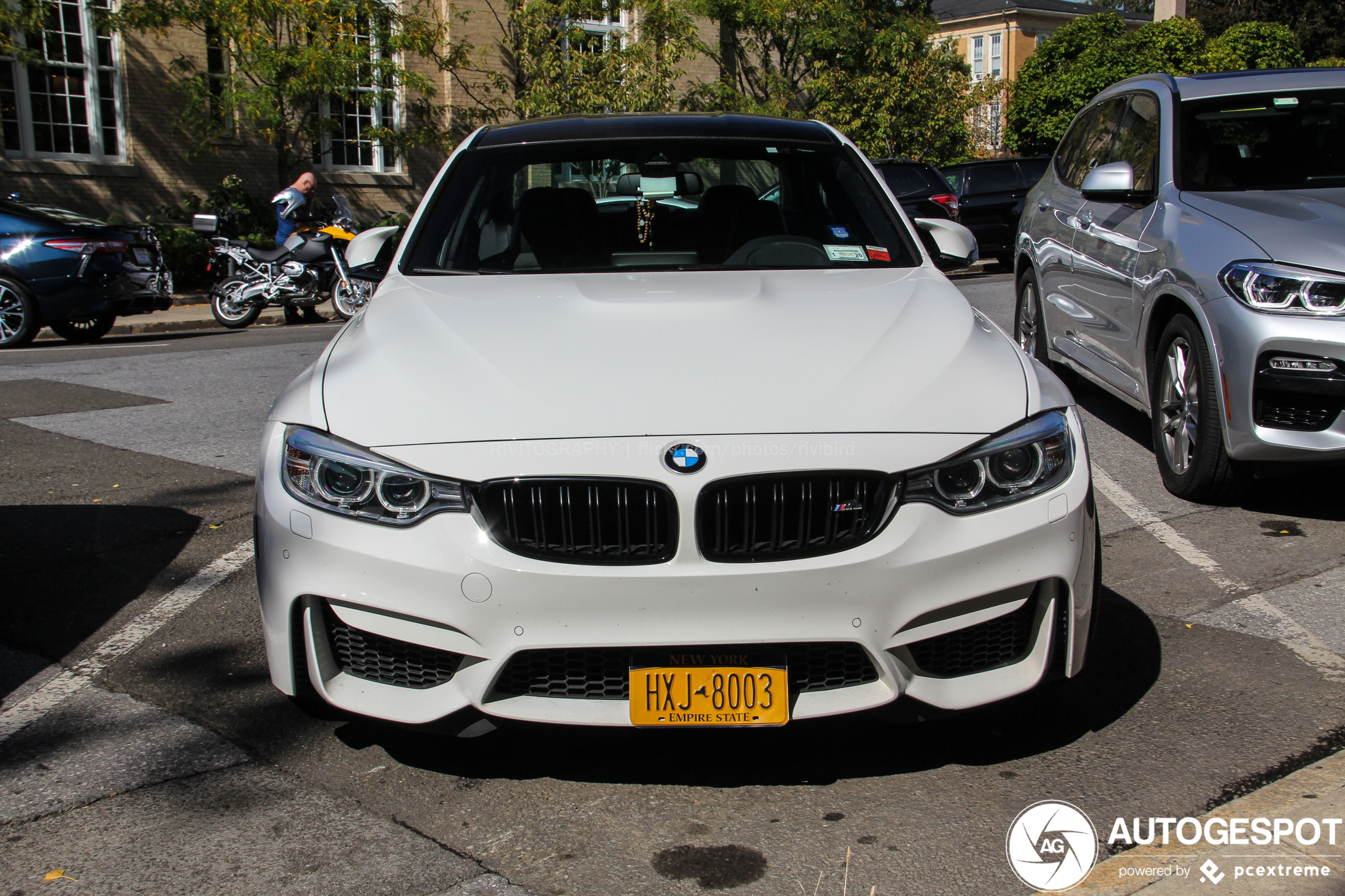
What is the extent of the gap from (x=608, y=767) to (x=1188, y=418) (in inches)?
137

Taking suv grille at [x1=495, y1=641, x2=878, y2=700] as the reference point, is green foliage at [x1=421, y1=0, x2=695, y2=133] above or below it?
above

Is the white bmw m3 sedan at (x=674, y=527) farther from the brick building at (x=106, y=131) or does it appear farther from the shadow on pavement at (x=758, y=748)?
Result: the brick building at (x=106, y=131)

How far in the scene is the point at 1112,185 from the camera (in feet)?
A: 18.9

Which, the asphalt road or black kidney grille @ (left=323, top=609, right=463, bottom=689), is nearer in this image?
the asphalt road

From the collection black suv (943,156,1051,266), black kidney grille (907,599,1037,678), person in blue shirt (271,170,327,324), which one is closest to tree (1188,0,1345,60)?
black suv (943,156,1051,266)

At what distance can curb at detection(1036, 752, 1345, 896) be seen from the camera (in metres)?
2.50

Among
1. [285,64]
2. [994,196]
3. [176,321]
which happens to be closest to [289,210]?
[176,321]

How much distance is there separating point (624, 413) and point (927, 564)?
728 millimetres

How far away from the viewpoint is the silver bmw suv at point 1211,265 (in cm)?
483

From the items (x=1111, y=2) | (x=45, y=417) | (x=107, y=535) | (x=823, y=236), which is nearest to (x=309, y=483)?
(x=823, y=236)

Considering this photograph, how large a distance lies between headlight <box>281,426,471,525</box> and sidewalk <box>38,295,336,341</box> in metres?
12.5

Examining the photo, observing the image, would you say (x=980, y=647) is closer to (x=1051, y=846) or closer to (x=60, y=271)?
(x=1051, y=846)

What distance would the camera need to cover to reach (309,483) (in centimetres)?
Result: 284

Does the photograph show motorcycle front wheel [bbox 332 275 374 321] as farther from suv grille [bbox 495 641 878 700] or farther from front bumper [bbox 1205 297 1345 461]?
suv grille [bbox 495 641 878 700]
